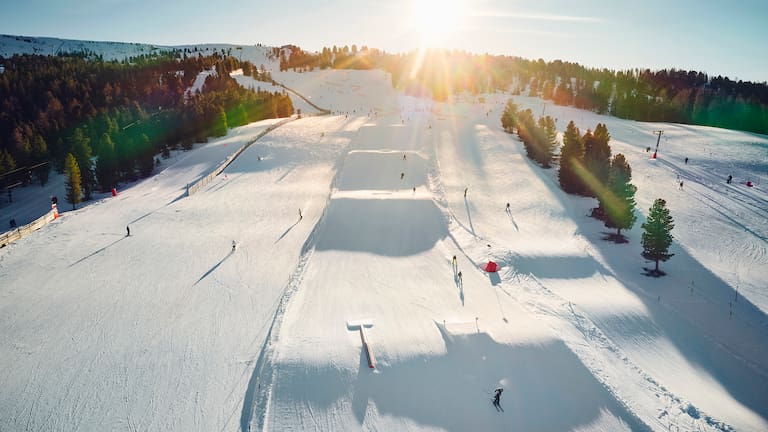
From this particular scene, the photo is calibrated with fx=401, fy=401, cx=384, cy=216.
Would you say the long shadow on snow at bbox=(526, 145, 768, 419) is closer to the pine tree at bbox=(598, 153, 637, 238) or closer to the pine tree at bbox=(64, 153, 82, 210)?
the pine tree at bbox=(598, 153, 637, 238)

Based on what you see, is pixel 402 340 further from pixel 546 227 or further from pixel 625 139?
pixel 625 139

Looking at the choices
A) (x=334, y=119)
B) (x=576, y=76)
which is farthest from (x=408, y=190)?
(x=576, y=76)

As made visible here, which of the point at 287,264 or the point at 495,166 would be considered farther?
the point at 495,166

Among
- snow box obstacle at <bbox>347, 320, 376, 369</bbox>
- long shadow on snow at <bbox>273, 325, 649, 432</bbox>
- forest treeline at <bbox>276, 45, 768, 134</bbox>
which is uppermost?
forest treeline at <bbox>276, 45, 768, 134</bbox>

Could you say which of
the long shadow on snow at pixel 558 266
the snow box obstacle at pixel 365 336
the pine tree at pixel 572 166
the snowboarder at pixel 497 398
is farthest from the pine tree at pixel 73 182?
the pine tree at pixel 572 166

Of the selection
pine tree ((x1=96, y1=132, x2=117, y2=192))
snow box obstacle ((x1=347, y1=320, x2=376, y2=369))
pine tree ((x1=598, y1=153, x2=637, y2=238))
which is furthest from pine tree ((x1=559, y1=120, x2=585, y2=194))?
pine tree ((x1=96, y1=132, x2=117, y2=192))
